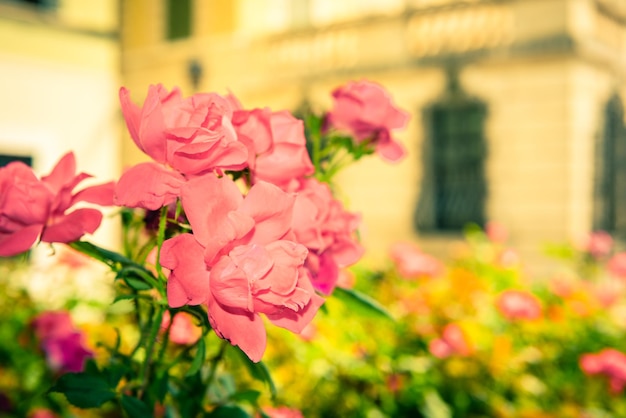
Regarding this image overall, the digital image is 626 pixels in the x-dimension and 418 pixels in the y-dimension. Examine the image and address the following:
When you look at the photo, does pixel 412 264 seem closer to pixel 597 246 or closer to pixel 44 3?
pixel 597 246

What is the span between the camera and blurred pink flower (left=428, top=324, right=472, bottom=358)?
7.53 ft

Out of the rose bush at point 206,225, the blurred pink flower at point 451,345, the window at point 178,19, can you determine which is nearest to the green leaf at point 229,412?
the rose bush at point 206,225

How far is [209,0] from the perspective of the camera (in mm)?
10508

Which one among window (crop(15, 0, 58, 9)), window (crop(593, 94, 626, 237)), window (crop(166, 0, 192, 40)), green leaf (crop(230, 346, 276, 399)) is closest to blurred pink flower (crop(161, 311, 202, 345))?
green leaf (crop(230, 346, 276, 399))

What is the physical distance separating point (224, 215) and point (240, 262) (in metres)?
0.07

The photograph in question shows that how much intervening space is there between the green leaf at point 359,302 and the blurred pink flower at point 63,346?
86 cm

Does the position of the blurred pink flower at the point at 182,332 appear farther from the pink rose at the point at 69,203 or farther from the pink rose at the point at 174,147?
the pink rose at the point at 174,147

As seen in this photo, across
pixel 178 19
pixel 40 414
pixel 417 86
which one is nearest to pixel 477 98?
pixel 417 86

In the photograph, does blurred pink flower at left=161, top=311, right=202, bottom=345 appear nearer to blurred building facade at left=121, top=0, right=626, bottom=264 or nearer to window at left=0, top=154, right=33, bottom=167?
blurred building facade at left=121, top=0, right=626, bottom=264

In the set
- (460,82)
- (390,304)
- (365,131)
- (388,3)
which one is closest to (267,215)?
(365,131)

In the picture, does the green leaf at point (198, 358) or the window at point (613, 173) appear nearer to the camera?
the green leaf at point (198, 358)

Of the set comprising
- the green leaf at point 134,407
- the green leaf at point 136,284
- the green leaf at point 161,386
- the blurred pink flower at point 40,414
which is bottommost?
the blurred pink flower at point 40,414

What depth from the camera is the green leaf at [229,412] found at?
3.26ft

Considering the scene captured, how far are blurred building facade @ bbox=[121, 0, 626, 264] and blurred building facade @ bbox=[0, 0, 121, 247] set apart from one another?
7.42 feet
